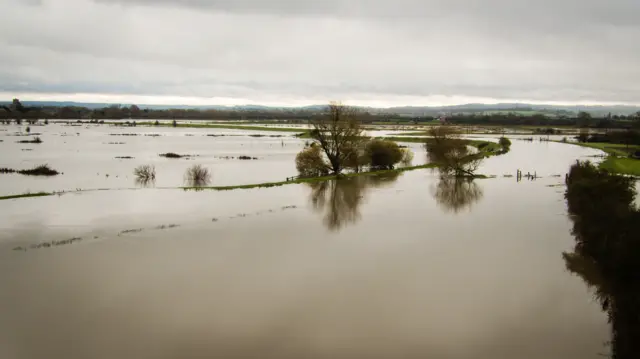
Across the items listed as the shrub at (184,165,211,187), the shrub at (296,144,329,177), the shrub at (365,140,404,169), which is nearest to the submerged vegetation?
the shrub at (184,165,211,187)

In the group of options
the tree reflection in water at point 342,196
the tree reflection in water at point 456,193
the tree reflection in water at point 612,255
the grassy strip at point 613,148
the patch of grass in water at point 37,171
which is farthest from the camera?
the grassy strip at point 613,148

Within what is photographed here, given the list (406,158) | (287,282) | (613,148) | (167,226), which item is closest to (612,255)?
(287,282)

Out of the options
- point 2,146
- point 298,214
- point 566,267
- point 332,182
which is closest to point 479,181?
point 332,182

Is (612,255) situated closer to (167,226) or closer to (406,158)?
(167,226)

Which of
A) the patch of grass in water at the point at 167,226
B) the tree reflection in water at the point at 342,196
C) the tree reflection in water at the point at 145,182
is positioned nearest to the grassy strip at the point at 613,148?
the tree reflection in water at the point at 342,196

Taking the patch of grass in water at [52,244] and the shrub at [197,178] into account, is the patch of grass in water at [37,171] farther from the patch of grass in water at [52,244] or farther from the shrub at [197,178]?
the patch of grass in water at [52,244]

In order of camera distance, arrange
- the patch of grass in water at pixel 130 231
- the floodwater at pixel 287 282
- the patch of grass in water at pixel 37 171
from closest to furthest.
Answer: the floodwater at pixel 287 282, the patch of grass in water at pixel 130 231, the patch of grass in water at pixel 37 171
